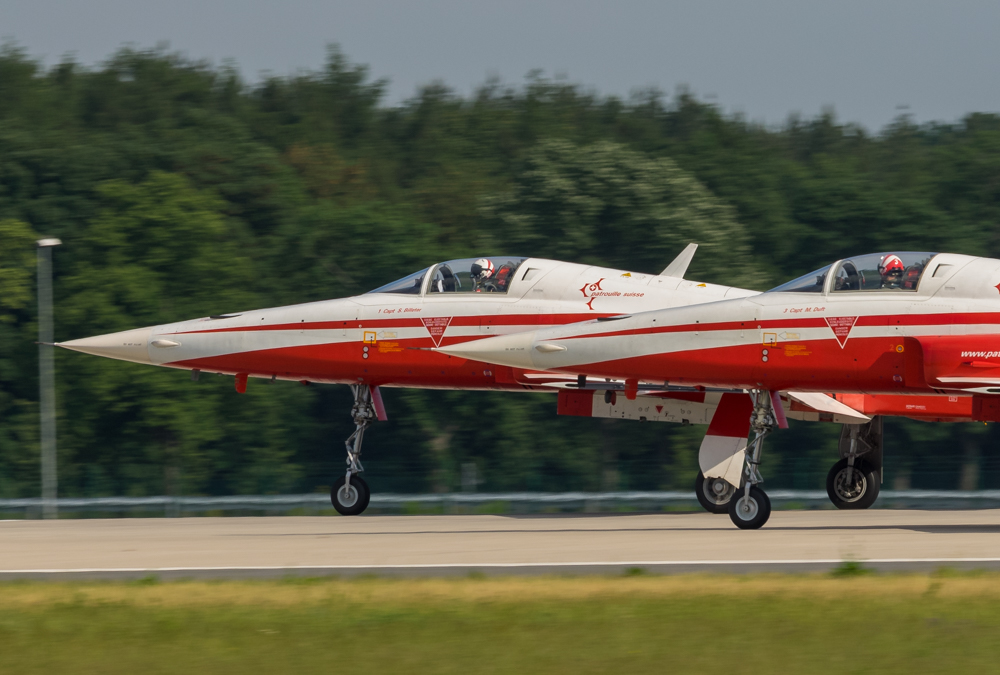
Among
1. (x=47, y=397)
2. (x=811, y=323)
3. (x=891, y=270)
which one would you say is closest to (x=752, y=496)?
(x=811, y=323)

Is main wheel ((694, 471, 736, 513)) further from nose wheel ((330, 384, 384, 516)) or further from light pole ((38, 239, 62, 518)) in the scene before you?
light pole ((38, 239, 62, 518))

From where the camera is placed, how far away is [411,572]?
11156mm

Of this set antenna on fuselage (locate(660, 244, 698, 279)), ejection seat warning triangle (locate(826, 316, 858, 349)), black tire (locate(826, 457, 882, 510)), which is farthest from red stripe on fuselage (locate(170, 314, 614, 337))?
black tire (locate(826, 457, 882, 510))

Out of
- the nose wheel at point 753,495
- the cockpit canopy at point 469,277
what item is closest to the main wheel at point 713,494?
the nose wheel at point 753,495

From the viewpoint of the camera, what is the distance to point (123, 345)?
1942 centimetres

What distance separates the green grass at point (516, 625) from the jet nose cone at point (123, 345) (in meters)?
8.88

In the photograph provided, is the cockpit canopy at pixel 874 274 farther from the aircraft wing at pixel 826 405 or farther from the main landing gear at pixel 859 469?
the main landing gear at pixel 859 469

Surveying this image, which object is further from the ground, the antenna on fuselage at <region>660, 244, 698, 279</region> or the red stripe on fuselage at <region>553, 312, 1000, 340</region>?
the antenna on fuselage at <region>660, 244, 698, 279</region>

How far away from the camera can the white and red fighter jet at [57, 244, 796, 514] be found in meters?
18.8

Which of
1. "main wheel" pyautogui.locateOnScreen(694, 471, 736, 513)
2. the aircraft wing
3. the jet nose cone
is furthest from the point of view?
the jet nose cone

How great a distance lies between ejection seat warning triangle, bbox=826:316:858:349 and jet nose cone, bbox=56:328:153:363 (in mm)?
10274

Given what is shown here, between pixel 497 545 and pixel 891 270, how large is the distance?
617 cm

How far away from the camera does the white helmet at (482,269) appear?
754 inches

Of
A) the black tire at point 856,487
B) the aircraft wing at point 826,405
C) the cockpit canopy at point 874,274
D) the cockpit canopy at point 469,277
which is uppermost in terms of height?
the cockpit canopy at point 469,277
